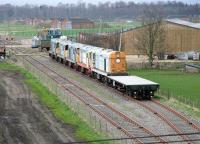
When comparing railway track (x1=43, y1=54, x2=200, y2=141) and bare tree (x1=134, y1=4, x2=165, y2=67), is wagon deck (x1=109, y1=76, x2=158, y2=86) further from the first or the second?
bare tree (x1=134, y1=4, x2=165, y2=67)

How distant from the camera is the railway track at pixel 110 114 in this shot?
30688 mm

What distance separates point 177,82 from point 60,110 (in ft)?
73.3


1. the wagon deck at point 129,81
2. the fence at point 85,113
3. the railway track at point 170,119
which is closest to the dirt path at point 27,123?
the fence at point 85,113

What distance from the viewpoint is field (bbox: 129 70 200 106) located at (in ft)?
156

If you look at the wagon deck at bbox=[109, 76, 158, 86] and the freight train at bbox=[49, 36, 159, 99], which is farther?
the wagon deck at bbox=[109, 76, 158, 86]

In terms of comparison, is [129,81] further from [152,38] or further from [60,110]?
[152,38]

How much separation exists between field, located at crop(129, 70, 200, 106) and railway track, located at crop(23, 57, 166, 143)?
726 cm

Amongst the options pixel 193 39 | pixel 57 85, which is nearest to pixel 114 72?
pixel 57 85

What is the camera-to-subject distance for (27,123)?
33812 millimetres

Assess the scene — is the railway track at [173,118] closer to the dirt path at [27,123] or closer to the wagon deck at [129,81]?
the wagon deck at [129,81]

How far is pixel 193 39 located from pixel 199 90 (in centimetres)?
4512

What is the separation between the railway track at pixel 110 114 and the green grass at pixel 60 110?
1.76 metres

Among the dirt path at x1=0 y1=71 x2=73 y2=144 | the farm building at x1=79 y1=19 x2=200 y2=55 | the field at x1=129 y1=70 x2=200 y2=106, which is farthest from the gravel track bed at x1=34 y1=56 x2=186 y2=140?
the farm building at x1=79 y1=19 x2=200 y2=55

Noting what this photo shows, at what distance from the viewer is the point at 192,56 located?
8881 cm
